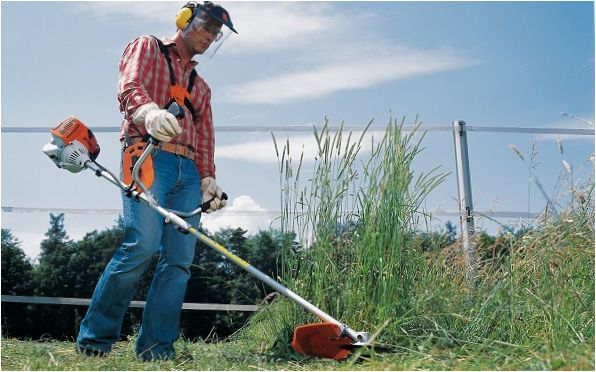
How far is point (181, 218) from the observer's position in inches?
121

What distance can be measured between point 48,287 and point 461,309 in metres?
3.12

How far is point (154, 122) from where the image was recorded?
111 inches

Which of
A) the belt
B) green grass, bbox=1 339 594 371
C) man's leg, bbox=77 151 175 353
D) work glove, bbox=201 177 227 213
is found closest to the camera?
green grass, bbox=1 339 594 371

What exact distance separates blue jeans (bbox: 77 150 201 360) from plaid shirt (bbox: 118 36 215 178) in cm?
13

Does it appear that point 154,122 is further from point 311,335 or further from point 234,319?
point 234,319

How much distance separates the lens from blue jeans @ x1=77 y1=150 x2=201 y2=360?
117 inches

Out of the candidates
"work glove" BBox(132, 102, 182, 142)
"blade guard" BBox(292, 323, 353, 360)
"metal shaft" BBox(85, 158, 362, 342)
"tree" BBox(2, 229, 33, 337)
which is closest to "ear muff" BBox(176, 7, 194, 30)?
"work glove" BBox(132, 102, 182, 142)

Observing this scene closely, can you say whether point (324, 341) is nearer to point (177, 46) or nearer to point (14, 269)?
point (177, 46)

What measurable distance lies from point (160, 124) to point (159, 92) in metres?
0.40

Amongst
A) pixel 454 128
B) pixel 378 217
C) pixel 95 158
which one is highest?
pixel 454 128

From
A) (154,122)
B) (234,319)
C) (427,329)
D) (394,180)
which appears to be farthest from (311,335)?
(234,319)

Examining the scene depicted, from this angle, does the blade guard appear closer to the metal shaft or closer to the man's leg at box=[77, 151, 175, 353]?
the metal shaft

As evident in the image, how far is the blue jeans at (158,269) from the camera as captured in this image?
2.98 meters

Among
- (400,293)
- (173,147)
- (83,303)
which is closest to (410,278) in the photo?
(400,293)
